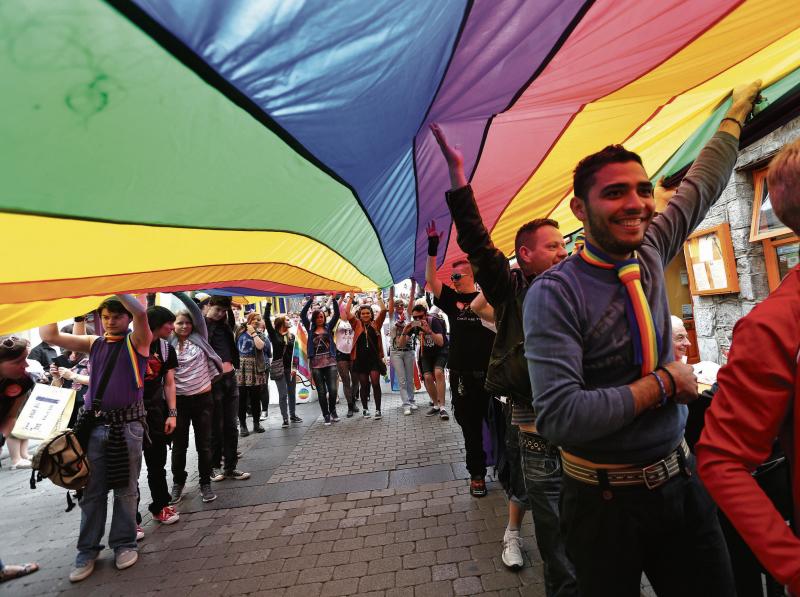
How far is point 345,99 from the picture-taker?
1.77 meters

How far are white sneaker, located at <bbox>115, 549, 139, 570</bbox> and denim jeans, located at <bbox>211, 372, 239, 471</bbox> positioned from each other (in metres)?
1.78

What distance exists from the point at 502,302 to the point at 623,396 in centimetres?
105

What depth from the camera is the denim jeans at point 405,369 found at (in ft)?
Result: 27.4

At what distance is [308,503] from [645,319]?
4.34 m

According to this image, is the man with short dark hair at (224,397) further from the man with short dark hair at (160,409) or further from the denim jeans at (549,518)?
the denim jeans at (549,518)

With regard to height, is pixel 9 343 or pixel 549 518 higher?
pixel 9 343

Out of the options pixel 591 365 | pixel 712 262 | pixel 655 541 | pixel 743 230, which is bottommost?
pixel 655 541

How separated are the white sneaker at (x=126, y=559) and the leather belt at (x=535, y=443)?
3.57 metres

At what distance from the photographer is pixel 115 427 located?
3.64 metres

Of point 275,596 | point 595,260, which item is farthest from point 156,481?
point 595,260

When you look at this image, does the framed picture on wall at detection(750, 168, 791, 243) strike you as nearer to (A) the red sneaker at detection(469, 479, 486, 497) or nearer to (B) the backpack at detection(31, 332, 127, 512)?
(A) the red sneaker at detection(469, 479, 486, 497)

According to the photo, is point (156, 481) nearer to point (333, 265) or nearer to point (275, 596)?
point (275, 596)

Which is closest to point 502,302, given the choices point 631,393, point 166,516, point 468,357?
point 631,393

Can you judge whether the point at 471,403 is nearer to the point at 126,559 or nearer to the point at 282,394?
the point at 126,559
